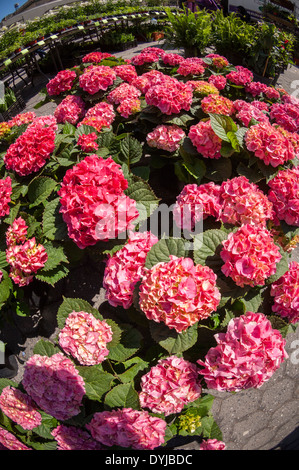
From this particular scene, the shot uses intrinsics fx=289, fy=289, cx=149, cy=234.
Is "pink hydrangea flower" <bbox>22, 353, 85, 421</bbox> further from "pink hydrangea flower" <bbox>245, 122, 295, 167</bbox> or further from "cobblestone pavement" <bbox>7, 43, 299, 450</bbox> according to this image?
"pink hydrangea flower" <bbox>245, 122, 295, 167</bbox>

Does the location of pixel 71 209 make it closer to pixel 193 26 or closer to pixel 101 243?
pixel 101 243

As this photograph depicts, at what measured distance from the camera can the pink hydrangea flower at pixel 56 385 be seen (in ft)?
4.52

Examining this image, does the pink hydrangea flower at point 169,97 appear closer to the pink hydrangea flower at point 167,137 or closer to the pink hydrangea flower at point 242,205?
the pink hydrangea flower at point 167,137

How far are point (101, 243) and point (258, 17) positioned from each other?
630 inches

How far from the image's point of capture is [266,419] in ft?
6.79

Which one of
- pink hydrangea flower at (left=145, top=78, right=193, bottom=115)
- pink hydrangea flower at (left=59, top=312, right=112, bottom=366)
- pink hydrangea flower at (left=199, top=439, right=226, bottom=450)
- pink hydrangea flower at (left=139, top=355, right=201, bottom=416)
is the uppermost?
pink hydrangea flower at (left=145, top=78, right=193, bottom=115)

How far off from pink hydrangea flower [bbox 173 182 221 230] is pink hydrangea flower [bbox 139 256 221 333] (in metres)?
0.46

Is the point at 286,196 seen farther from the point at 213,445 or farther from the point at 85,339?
the point at 213,445

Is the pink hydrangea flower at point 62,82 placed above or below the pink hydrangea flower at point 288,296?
above

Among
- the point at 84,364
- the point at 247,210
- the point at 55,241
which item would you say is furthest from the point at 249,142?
the point at 84,364

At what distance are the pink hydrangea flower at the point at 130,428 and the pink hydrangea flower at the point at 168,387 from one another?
0.05 meters

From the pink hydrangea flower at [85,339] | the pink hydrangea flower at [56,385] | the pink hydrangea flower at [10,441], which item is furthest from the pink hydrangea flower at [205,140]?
the pink hydrangea flower at [10,441]

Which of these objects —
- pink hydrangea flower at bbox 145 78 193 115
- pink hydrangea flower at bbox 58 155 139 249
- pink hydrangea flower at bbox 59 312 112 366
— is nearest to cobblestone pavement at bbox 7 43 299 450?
pink hydrangea flower at bbox 59 312 112 366

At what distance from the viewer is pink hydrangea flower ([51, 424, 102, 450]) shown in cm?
151
